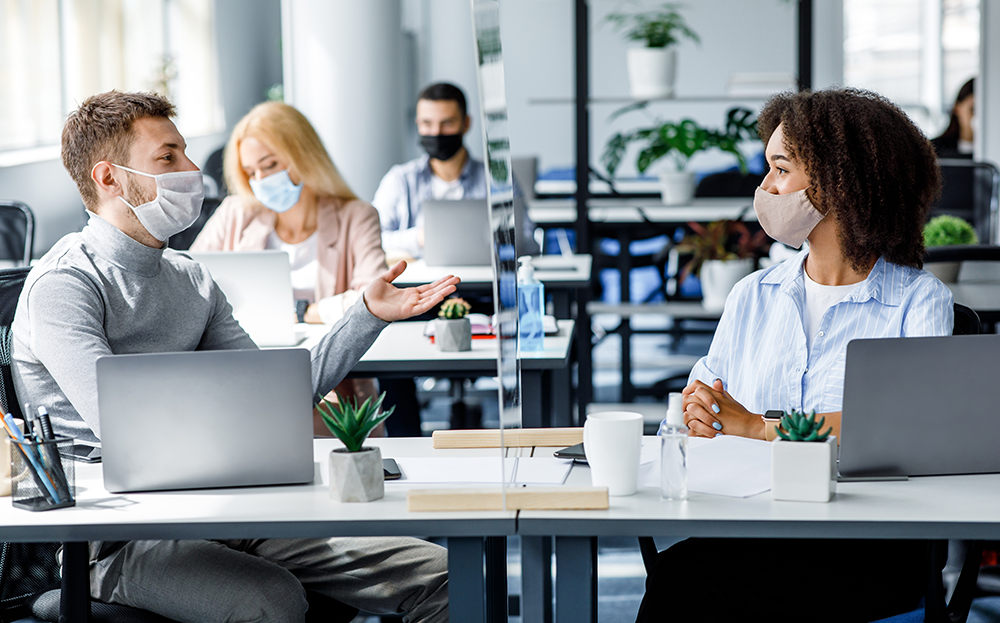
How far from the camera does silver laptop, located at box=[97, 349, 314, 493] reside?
1312mm

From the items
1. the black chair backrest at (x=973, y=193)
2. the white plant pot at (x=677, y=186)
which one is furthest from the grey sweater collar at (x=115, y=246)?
the black chair backrest at (x=973, y=193)

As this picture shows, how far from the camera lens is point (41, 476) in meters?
1.31

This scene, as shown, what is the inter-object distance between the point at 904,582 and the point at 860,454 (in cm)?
24

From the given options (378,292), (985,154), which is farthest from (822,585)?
(985,154)

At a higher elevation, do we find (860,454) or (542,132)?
(542,132)

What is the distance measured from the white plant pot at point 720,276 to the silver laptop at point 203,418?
2.61m

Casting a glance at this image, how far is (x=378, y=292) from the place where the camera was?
1.74 metres

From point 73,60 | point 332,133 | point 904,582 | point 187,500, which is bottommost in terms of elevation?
point 904,582

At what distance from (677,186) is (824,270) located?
2631 millimetres

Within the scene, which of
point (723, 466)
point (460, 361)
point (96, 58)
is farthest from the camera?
point (96, 58)

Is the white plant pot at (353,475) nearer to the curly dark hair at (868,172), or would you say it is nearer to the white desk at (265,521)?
the white desk at (265,521)

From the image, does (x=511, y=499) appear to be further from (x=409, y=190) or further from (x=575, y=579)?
(x=409, y=190)

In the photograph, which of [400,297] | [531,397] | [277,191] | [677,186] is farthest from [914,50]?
[400,297]

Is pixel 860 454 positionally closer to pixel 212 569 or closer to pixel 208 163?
pixel 212 569
